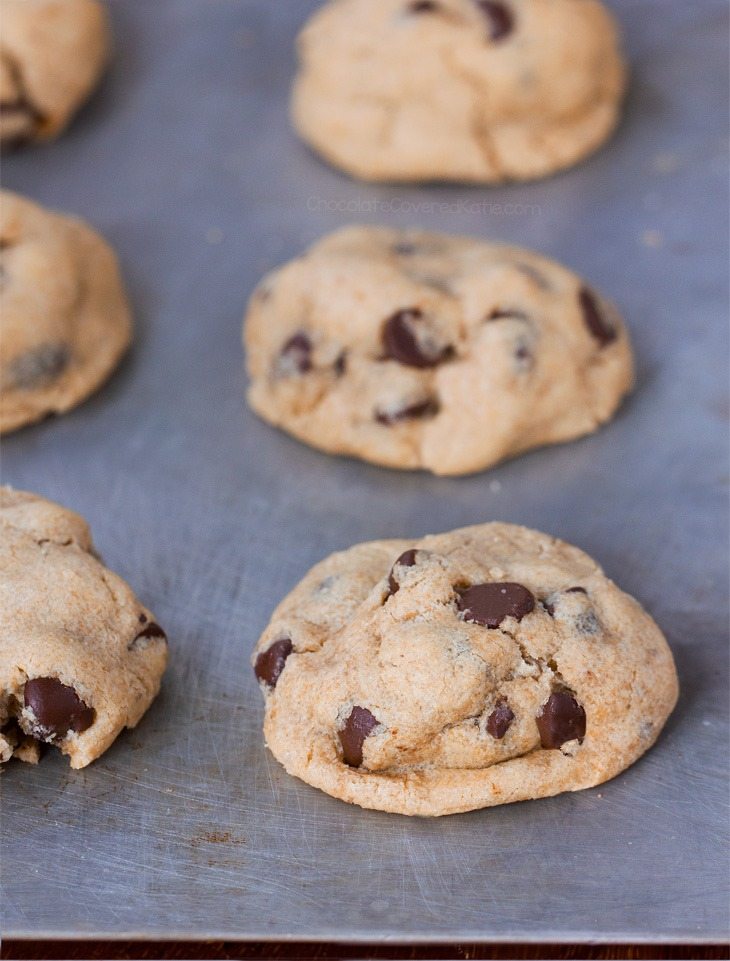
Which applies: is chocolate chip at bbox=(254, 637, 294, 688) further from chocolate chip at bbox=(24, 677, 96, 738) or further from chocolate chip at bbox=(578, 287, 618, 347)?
chocolate chip at bbox=(578, 287, 618, 347)

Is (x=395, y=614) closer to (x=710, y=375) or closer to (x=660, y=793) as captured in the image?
(x=660, y=793)

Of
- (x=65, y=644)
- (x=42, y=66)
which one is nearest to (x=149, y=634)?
(x=65, y=644)

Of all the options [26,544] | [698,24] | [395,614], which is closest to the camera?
[395,614]

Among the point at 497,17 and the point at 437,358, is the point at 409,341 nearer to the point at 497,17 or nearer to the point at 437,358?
the point at 437,358

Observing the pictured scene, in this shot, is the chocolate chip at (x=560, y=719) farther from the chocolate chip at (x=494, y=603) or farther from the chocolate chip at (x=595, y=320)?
the chocolate chip at (x=595, y=320)

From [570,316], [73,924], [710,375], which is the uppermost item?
[570,316]

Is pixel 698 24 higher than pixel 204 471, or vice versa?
pixel 698 24

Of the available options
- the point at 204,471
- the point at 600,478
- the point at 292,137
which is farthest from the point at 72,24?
the point at 600,478

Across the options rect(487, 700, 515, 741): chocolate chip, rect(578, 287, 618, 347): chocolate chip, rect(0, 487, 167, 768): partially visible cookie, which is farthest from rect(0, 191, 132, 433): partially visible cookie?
rect(487, 700, 515, 741): chocolate chip
